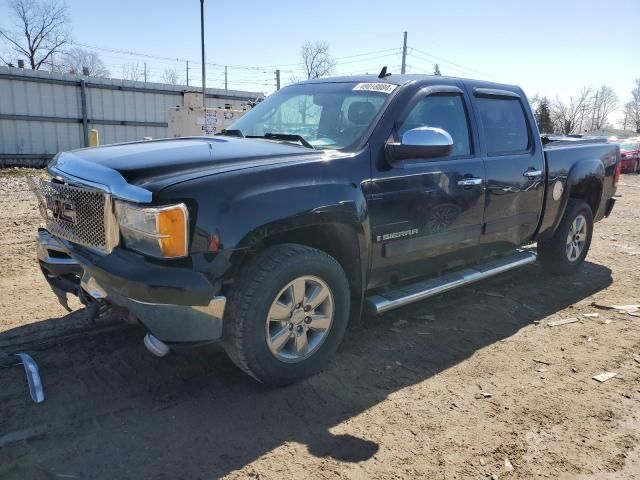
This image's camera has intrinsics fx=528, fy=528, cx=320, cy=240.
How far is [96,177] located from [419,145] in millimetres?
1979

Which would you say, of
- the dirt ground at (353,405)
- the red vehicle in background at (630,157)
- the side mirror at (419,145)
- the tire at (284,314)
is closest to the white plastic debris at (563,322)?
the dirt ground at (353,405)

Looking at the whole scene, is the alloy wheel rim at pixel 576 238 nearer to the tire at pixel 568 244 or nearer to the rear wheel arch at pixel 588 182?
the tire at pixel 568 244

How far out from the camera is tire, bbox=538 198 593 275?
5.65m

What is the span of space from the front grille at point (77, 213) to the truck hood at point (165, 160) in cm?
9

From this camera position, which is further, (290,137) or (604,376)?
(290,137)

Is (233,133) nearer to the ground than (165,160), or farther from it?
farther from it

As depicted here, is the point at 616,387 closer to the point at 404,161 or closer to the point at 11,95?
the point at 404,161

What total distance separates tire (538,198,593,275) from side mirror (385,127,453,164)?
2.75m

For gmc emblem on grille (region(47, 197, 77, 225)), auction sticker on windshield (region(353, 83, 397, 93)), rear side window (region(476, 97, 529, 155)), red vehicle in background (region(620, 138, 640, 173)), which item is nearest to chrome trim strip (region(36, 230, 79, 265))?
gmc emblem on grille (region(47, 197, 77, 225))

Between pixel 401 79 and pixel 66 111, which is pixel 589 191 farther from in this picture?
pixel 66 111

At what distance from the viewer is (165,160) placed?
9.77 feet

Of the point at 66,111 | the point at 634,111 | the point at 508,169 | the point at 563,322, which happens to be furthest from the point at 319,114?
the point at 634,111

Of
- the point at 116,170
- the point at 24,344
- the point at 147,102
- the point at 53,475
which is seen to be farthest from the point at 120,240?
the point at 147,102

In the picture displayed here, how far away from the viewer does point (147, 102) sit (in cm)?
2038
